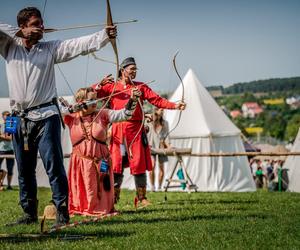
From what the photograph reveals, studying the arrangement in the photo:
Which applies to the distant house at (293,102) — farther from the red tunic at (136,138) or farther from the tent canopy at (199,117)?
the red tunic at (136,138)

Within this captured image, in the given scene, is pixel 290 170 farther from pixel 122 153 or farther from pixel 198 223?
pixel 198 223

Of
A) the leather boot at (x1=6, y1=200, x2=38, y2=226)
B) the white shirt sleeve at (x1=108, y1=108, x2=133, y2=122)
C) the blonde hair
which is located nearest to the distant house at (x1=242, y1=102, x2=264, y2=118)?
the blonde hair

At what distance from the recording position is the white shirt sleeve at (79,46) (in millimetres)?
5523

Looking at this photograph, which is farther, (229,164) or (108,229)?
(229,164)

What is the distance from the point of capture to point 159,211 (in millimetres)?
7359

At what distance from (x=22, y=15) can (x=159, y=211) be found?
285cm

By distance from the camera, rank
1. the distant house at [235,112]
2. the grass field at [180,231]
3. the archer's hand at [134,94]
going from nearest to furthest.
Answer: the grass field at [180,231] → the archer's hand at [134,94] → the distant house at [235,112]

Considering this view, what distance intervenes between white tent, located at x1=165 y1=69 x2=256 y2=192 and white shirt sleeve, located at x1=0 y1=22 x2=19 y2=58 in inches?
451

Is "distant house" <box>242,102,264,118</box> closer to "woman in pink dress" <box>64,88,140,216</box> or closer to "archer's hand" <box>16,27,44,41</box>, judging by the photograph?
"woman in pink dress" <box>64,88,140,216</box>

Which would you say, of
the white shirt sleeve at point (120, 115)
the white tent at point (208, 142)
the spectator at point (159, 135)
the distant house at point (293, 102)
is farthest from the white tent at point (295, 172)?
the distant house at point (293, 102)

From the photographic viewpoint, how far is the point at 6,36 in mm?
5715

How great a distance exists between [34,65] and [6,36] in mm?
366

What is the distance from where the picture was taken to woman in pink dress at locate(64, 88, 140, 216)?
7246 mm

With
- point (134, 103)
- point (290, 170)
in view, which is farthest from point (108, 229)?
point (290, 170)
